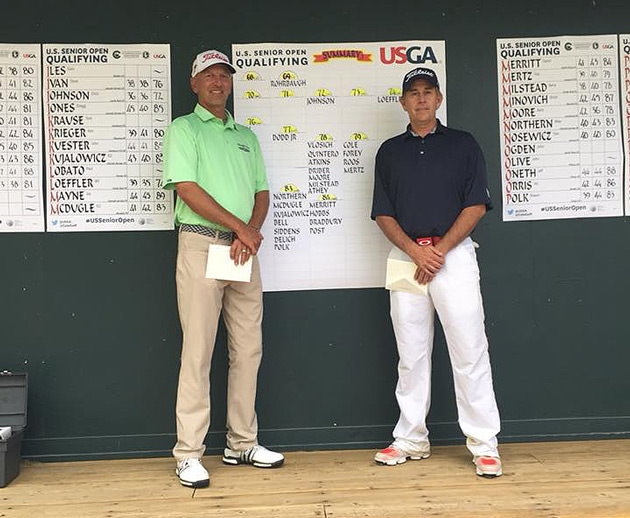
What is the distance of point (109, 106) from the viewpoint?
12.0ft

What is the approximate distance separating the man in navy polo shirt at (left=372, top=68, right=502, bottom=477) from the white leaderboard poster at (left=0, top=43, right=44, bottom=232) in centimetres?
160

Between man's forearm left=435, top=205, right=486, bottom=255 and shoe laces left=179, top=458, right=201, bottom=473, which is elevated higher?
man's forearm left=435, top=205, right=486, bottom=255

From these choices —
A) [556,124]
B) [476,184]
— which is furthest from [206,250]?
[556,124]

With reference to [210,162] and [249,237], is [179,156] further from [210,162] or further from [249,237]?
[249,237]

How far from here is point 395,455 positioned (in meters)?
3.43

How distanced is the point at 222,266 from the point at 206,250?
106mm

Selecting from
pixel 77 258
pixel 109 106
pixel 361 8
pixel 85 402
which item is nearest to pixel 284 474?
pixel 85 402

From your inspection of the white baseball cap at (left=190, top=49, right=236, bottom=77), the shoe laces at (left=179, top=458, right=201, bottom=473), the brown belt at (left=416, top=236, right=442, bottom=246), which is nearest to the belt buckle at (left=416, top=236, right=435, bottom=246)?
the brown belt at (left=416, top=236, right=442, bottom=246)

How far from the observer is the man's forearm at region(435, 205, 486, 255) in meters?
3.29

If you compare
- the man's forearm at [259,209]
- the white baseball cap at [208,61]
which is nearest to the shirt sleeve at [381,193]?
the man's forearm at [259,209]

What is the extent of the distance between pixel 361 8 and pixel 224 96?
86 cm

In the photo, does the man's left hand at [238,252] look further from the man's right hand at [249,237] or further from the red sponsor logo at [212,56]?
the red sponsor logo at [212,56]

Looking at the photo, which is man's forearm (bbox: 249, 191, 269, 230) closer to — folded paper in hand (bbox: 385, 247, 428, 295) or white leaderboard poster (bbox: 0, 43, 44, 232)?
folded paper in hand (bbox: 385, 247, 428, 295)

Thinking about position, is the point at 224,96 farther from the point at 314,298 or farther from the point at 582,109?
the point at 582,109
